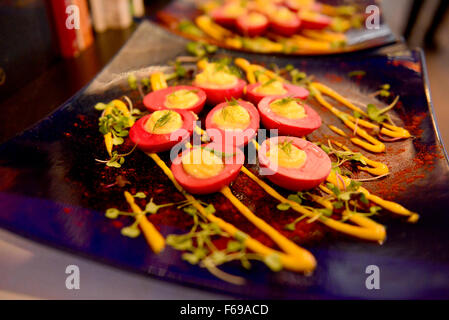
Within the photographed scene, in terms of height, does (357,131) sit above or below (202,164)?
below

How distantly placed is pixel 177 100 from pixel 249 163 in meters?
0.73

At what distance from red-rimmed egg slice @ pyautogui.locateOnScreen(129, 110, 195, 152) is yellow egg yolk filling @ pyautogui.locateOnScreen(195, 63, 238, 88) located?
0.51 metres

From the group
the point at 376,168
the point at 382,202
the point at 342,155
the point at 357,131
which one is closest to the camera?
the point at 382,202

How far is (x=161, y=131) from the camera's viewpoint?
2.15 meters

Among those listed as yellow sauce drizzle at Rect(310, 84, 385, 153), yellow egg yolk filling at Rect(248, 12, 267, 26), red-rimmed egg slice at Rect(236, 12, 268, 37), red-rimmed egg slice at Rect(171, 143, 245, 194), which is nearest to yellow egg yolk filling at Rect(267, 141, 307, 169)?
red-rimmed egg slice at Rect(171, 143, 245, 194)

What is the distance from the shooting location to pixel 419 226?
1689mm

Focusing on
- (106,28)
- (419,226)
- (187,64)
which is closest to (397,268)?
(419,226)

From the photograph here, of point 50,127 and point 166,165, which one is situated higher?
point 50,127

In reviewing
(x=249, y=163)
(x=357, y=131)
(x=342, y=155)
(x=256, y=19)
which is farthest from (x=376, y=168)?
(x=256, y=19)

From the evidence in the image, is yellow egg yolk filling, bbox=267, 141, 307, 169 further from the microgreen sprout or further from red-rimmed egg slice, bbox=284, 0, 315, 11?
red-rimmed egg slice, bbox=284, 0, 315, 11

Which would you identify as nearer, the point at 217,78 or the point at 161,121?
the point at 161,121

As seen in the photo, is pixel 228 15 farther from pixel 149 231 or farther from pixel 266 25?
pixel 149 231
